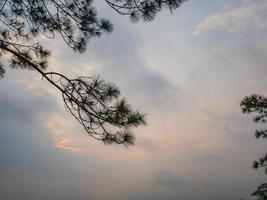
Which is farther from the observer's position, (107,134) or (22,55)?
(22,55)

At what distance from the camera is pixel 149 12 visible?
7.54 m

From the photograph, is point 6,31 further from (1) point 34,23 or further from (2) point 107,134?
(2) point 107,134

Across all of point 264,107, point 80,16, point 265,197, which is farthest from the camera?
point 264,107

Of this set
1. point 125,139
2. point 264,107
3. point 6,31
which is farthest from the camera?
point 264,107

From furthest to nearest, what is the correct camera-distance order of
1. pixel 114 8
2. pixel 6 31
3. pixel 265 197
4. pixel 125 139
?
pixel 265 197, pixel 6 31, pixel 114 8, pixel 125 139

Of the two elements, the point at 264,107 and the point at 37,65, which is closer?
the point at 37,65

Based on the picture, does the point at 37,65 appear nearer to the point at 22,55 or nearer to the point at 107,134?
the point at 22,55

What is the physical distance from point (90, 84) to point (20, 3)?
253 cm

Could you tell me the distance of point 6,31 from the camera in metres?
9.24

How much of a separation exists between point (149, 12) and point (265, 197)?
550 cm

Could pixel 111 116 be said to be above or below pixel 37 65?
below

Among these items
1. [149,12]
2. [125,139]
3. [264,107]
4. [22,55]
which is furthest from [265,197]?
[22,55]

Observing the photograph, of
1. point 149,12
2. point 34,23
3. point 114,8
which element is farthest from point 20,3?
point 149,12

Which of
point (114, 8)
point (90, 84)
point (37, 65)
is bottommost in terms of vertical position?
point (90, 84)
